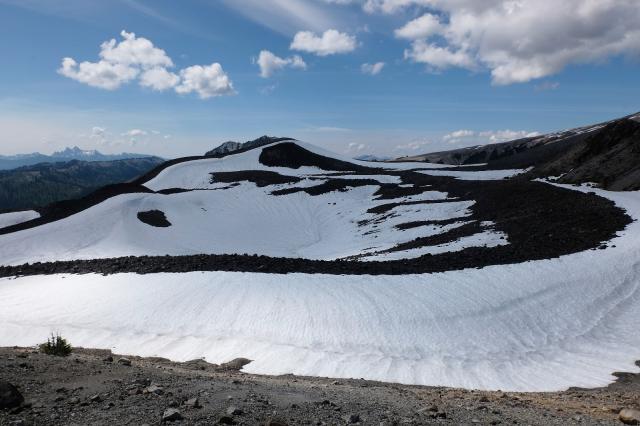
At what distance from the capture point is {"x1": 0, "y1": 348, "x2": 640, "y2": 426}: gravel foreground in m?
6.07

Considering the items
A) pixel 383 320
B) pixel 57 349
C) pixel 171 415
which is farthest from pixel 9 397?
pixel 383 320

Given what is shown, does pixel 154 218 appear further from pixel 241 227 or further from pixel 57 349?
pixel 57 349

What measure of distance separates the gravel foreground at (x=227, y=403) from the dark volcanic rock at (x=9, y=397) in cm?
6

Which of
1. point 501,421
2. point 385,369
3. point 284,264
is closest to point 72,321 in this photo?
point 284,264

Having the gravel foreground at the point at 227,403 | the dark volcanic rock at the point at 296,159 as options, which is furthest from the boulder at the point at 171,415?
the dark volcanic rock at the point at 296,159

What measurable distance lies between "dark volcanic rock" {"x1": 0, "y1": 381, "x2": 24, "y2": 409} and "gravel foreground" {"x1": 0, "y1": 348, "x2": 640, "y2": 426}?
62mm

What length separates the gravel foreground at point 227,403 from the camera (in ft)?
19.9

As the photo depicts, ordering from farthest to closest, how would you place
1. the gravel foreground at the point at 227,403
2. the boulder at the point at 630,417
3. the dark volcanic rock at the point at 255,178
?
the dark volcanic rock at the point at 255,178 → the boulder at the point at 630,417 → the gravel foreground at the point at 227,403

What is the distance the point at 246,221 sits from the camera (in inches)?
2088

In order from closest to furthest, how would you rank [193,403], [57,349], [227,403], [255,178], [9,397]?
[9,397] < [193,403] < [227,403] < [57,349] < [255,178]

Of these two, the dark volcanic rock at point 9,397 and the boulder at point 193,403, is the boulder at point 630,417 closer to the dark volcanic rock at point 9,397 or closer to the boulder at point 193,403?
the boulder at point 193,403

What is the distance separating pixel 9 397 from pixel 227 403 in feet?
9.67

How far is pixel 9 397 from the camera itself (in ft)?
19.2

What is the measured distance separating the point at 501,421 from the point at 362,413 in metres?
2.29
